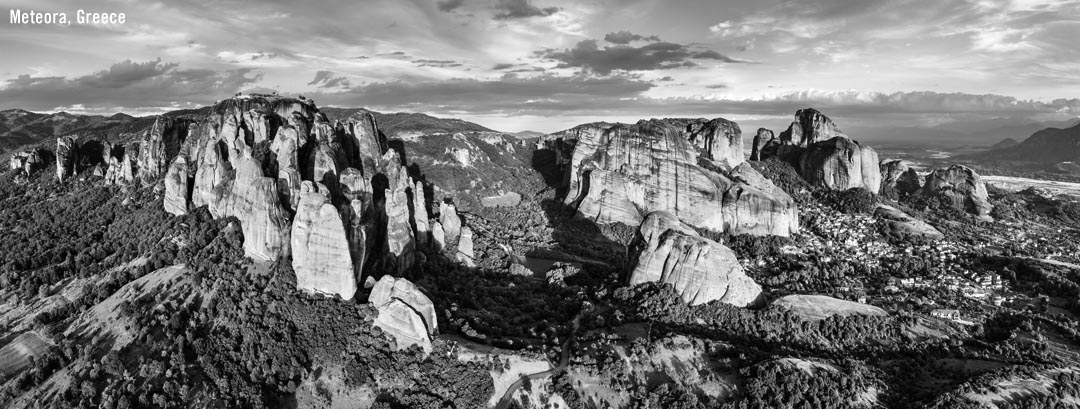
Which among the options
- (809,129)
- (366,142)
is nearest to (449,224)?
(366,142)

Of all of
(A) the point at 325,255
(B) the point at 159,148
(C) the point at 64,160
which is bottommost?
(A) the point at 325,255

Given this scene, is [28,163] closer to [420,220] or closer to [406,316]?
[420,220]

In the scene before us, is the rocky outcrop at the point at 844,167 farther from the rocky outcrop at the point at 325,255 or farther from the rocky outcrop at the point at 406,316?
the rocky outcrop at the point at 325,255

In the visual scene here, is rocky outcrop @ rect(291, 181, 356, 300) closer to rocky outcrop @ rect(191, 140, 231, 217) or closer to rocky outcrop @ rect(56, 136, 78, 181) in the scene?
rocky outcrop @ rect(191, 140, 231, 217)

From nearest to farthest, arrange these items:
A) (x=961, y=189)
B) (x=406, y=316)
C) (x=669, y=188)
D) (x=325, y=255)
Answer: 1. (x=406, y=316)
2. (x=325, y=255)
3. (x=669, y=188)
4. (x=961, y=189)

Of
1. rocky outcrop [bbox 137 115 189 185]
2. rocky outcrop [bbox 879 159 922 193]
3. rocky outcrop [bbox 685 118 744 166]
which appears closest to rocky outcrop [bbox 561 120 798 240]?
rocky outcrop [bbox 685 118 744 166]

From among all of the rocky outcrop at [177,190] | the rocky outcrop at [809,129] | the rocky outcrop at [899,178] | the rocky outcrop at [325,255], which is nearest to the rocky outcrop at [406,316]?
the rocky outcrop at [325,255]
